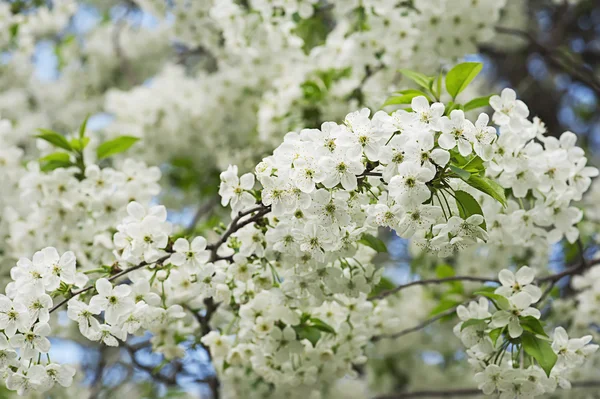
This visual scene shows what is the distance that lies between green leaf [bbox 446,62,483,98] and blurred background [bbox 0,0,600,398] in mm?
1014

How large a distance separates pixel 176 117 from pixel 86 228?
2.28 meters

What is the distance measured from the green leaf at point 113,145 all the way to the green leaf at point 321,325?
4.10 feet

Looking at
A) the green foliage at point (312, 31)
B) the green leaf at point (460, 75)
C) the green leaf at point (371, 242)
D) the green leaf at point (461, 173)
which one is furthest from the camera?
the green foliage at point (312, 31)

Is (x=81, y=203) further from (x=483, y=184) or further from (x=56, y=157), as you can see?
(x=483, y=184)

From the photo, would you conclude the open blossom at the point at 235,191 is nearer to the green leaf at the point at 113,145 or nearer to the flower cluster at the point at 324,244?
the flower cluster at the point at 324,244

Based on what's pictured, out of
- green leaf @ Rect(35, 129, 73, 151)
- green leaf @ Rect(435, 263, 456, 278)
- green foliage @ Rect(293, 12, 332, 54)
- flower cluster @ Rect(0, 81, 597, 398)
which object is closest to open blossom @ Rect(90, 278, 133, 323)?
flower cluster @ Rect(0, 81, 597, 398)

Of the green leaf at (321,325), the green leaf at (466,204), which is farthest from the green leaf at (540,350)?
the green leaf at (321,325)

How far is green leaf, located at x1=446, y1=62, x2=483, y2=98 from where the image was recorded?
251 cm

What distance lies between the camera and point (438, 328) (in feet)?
16.2

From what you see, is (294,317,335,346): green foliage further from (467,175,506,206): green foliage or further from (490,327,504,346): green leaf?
(467,175,506,206): green foliage

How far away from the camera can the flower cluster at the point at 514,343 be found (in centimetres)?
226

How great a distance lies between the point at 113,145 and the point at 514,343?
A: 79.4 inches

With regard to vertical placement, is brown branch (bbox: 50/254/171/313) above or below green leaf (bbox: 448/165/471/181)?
below

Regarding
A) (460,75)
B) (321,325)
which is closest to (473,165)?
(460,75)
